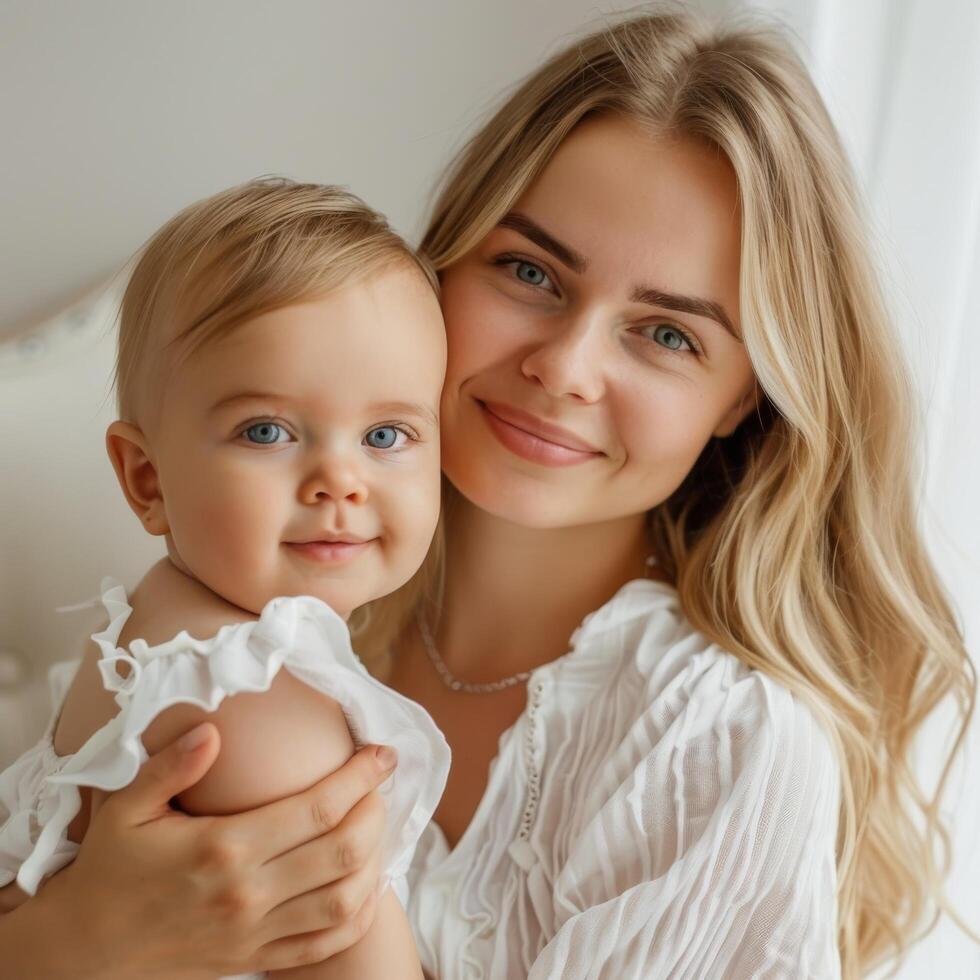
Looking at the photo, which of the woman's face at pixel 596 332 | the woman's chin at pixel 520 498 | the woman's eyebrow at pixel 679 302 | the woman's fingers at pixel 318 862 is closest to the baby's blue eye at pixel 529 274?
the woman's face at pixel 596 332

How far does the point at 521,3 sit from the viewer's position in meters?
1.97

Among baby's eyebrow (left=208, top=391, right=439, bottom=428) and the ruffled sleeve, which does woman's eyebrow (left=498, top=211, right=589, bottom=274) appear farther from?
the ruffled sleeve

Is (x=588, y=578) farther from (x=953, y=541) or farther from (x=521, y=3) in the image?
(x=521, y=3)

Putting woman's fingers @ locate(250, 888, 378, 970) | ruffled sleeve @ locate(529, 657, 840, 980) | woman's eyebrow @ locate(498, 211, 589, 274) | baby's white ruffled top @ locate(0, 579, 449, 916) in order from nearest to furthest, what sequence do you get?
1. baby's white ruffled top @ locate(0, 579, 449, 916)
2. woman's fingers @ locate(250, 888, 378, 970)
3. ruffled sleeve @ locate(529, 657, 840, 980)
4. woman's eyebrow @ locate(498, 211, 589, 274)

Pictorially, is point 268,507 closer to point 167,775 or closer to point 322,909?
point 167,775

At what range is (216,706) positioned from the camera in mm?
1009

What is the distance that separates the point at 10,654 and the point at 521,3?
1357 mm

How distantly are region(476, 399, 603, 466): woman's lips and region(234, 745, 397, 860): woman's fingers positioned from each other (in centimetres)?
48

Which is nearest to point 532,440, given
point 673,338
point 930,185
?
point 673,338

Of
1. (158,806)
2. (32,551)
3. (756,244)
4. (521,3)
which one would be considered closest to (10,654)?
(32,551)

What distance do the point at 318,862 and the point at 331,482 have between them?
14.4 inches

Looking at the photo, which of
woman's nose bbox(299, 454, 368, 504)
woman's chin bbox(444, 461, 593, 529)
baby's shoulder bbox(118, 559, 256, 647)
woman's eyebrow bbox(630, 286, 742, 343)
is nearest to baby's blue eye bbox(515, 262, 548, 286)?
woman's eyebrow bbox(630, 286, 742, 343)

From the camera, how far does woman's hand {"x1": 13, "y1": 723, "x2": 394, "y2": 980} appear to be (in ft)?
3.54

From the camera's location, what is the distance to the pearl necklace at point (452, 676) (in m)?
1.64
